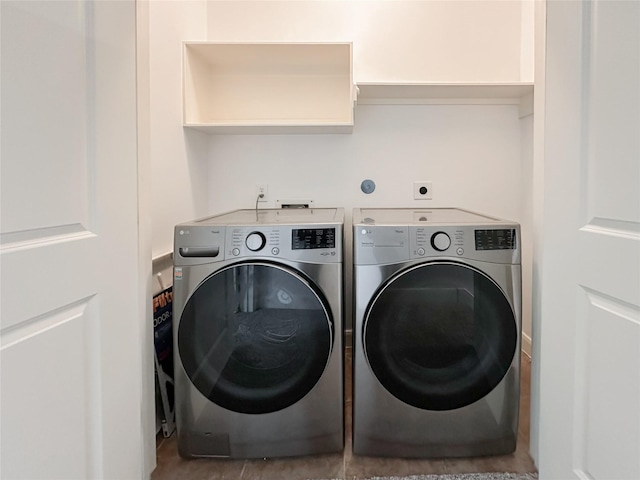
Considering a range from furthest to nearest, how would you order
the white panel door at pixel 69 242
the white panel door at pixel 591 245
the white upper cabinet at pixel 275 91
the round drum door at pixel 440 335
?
A: the white upper cabinet at pixel 275 91 → the round drum door at pixel 440 335 → the white panel door at pixel 591 245 → the white panel door at pixel 69 242

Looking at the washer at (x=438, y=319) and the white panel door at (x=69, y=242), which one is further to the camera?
the washer at (x=438, y=319)

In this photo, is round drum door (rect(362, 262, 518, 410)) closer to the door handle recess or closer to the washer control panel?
the washer control panel

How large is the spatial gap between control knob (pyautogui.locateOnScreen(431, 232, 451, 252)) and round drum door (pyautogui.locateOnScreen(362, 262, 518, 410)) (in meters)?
0.05

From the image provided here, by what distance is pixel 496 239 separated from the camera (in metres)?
1.32

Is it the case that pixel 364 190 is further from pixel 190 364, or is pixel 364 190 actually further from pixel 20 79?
pixel 20 79

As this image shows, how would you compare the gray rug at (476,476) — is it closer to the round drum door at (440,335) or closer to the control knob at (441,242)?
the round drum door at (440,335)

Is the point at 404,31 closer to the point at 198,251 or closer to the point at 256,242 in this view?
the point at 256,242

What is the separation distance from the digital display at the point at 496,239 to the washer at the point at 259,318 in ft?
1.53

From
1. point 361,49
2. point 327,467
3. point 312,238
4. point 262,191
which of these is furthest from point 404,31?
point 327,467

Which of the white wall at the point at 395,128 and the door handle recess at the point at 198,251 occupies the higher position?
the white wall at the point at 395,128

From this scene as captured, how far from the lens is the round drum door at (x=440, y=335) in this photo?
51.4 inches

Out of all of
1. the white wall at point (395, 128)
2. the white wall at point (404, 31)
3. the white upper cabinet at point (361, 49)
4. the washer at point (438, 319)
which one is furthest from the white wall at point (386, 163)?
the washer at point (438, 319)

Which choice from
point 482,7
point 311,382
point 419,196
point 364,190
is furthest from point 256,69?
point 311,382

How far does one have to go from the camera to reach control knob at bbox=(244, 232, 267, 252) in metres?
1.31
